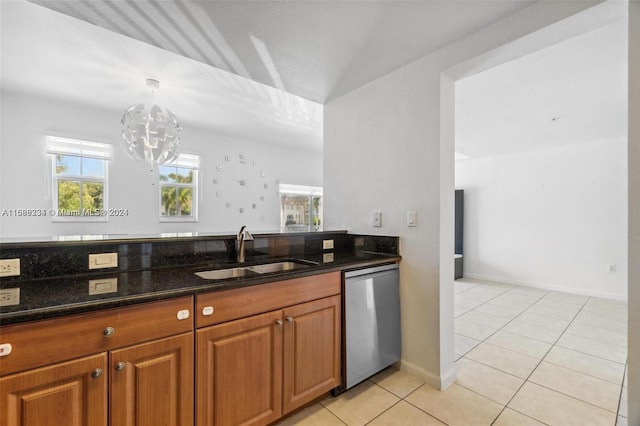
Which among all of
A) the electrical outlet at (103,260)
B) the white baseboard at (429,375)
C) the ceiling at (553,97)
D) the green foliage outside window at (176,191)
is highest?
the ceiling at (553,97)

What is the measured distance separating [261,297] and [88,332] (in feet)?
2.39

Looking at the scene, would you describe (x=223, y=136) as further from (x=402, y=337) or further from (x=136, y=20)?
(x=402, y=337)

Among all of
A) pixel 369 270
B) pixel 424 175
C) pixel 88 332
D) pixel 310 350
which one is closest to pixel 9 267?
pixel 88 332

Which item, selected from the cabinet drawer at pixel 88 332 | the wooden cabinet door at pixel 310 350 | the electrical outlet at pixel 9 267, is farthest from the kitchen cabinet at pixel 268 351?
the electrical outlet at pixel 9 267

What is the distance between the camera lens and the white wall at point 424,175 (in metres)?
1.99

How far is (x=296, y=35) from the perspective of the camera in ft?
6.44

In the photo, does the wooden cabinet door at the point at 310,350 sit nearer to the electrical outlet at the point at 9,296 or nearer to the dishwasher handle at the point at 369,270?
the dishwasher handle at the point at 369,270

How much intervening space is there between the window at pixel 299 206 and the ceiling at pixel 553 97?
11.9ft

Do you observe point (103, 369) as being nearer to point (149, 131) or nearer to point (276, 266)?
point (276, 266)

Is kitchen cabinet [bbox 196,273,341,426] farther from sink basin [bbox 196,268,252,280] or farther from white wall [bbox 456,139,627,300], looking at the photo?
white wall [bbox 456,139,627,300]

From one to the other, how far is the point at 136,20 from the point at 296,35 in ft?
3.44

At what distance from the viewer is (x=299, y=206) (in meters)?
6.91

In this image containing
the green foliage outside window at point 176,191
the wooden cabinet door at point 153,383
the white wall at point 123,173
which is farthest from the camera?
the green foliage outside window at point 176,191

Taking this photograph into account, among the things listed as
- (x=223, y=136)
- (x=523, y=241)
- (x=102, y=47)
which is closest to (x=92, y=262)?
(x=102, y=47)
